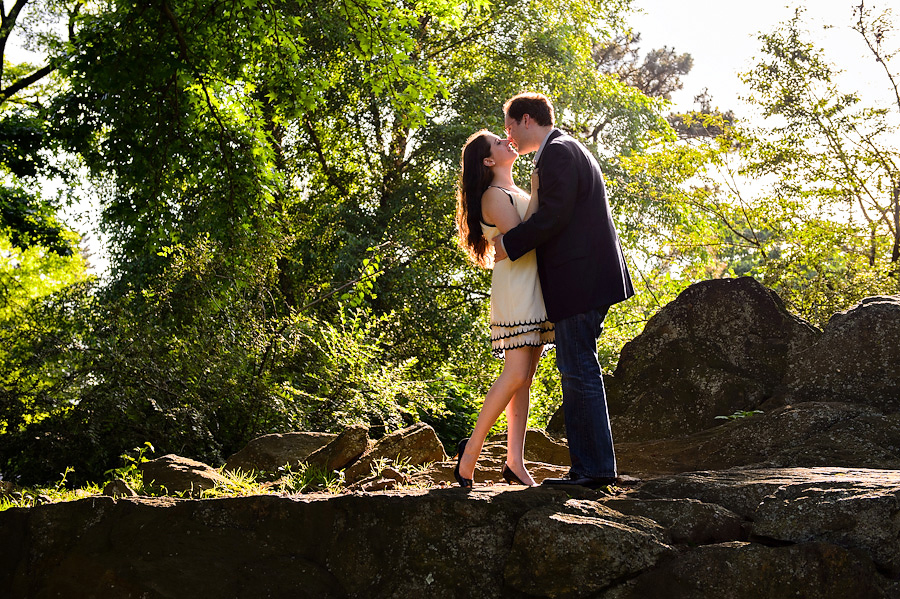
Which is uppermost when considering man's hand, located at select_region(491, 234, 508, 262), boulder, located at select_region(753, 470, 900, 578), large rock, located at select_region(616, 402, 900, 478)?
man's hand, located at select_region(491, 234, 508, 262)

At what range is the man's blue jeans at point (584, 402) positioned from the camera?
400 cm

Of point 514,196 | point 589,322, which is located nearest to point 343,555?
point 589,322

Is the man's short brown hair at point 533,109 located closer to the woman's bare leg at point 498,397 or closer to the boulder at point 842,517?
the woman's bare leg at point 498,397

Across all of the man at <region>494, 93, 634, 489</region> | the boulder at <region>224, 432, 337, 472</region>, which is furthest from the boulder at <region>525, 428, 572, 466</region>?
the man at <region>494, 93, 634, 489</region>

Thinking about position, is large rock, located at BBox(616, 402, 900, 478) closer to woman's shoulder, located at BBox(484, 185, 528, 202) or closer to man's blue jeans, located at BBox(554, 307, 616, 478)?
man's blue jeans, located at BBox(554, 307, 616, 478)

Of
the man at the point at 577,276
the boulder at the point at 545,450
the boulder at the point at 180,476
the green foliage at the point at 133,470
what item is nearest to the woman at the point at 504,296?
the man at the point at 577,276

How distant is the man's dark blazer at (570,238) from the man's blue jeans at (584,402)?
0.09 m

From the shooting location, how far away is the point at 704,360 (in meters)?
6.89

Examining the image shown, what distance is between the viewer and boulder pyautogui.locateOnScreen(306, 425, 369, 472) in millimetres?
5539

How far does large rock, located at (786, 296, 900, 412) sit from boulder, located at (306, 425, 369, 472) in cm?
326

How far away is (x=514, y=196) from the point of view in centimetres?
430

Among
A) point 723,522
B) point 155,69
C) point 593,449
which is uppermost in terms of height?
point 155,69

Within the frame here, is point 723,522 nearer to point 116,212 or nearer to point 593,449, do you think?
point 593,449

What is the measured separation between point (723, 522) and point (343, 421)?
5.48 m
